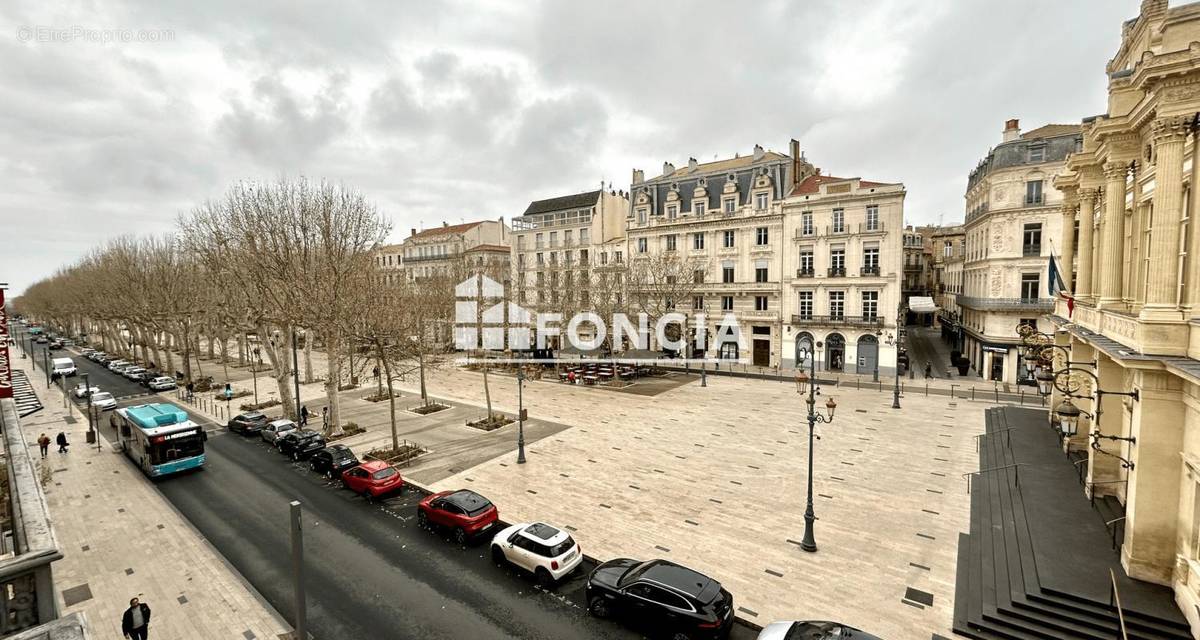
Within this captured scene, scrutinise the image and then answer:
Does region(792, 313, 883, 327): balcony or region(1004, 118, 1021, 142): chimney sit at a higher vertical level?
region(1004, 118, 1021, 142): chimney

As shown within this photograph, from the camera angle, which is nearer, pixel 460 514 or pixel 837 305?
pixel 460 514

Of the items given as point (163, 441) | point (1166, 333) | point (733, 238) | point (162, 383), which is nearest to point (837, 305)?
point (733, 238)

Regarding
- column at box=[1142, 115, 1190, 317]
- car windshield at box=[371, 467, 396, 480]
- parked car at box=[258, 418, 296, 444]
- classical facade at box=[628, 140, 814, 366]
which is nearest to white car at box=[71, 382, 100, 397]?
parked car at box=[258, 418, 296, 444]

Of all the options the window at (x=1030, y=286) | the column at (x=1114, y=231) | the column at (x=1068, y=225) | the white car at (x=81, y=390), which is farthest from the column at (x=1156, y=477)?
the white car at (x=81, y=390)

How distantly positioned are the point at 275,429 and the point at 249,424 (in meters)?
3.03

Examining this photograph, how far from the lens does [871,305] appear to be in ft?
144

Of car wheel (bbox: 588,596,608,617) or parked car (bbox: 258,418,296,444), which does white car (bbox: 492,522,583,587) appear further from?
parked car (bbox: 258,418,296,444)

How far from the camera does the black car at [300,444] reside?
82.1 ft

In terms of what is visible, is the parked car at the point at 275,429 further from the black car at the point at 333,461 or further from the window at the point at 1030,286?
the window at the point at 1030,286

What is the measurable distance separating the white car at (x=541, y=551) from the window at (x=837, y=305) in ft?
124

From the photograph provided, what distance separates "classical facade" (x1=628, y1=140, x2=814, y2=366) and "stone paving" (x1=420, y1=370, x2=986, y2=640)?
17.4 metres

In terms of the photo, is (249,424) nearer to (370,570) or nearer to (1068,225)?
(370,570)

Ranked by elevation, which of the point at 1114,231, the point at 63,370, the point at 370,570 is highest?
the point at 1114,231

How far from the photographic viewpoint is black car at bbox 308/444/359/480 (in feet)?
72.3
